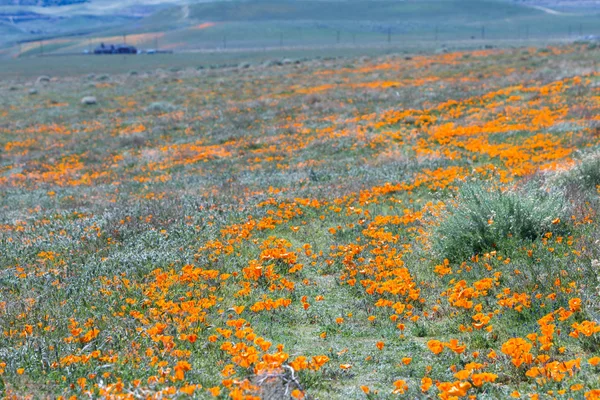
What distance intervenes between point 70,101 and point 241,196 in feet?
104

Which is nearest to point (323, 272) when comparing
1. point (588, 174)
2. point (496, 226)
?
point (496, 226)

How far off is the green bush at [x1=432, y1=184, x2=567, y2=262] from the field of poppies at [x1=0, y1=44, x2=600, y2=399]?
0.03m

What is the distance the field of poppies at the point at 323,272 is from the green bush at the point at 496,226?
26 millimetres

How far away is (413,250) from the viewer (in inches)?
289

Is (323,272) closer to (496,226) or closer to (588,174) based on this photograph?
(496,226)

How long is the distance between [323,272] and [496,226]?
6.88 feet

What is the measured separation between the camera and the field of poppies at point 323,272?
450 cm

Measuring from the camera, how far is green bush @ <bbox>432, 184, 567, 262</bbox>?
6.88m

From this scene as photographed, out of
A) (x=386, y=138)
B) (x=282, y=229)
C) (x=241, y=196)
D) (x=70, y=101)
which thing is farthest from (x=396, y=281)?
(x=70, y=101)

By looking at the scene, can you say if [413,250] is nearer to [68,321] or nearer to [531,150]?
[68,321]

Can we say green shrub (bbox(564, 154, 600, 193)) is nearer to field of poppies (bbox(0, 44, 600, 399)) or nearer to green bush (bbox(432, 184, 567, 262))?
field of poppies (bbox(0, 44, 600, 399))

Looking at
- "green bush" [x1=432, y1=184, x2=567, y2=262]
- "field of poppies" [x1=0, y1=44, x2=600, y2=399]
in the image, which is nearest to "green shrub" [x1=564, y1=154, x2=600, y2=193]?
"field of poppies" [x1=0, y1=44, x2=600, y2=399]

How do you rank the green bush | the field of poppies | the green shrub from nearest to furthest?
the field of poppies, the green bush, the green shrub

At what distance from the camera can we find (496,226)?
6938mm
